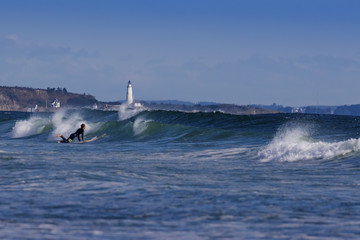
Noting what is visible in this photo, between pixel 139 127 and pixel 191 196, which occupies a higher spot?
pixel 139 127

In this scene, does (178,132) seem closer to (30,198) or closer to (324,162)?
(324,162)

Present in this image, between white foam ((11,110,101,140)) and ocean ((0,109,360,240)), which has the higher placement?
white foam ((11,110,101,140))

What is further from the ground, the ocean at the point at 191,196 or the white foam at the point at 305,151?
the white foam at the point at 305,151

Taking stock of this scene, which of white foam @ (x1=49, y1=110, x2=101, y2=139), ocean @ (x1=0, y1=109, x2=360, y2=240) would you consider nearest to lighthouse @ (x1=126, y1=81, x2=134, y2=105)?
white foam @ (x1=49, y1=110, x2=101, y2=139)

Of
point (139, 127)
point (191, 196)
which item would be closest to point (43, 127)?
point (139, 127)

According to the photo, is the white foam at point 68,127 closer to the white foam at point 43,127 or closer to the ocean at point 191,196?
the white foam at point 43,127

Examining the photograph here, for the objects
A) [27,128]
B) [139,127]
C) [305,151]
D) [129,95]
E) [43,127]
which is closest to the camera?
[305,151]

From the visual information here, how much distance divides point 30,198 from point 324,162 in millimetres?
9840

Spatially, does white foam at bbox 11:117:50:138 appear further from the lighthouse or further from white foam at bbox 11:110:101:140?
the lighthouse

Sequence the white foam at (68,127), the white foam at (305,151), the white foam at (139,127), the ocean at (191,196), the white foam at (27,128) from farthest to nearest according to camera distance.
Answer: the white foam at (27,128) < the white foam at (68,127) < the white foam at (139,127) < the white foam at (305,151) < the ocean at (191,196)

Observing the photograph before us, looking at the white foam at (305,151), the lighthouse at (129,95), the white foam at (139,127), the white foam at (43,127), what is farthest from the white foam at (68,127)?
the lighthouse at (129,95)

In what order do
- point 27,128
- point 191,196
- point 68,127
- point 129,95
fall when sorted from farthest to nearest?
point 129,95 < point 27,128 < point 68,127 < point 191,196

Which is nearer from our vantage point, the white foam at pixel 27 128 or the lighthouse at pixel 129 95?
the white foam at pixel 27 128

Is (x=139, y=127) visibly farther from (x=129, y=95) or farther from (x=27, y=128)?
(x=129, y=95)
